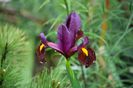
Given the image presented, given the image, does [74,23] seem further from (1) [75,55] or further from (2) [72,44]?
(1) [75,55]

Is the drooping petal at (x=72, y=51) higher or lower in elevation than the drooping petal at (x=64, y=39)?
lower

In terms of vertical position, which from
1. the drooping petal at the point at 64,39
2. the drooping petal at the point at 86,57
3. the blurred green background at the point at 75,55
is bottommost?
the blurred green background at the point at 75,55

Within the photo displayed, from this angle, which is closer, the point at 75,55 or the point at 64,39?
the point at 64,39

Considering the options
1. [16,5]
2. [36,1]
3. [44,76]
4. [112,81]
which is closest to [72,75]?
[44,76]

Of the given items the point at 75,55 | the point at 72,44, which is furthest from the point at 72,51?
the point at 75,55

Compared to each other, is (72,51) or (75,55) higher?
(72,51)
